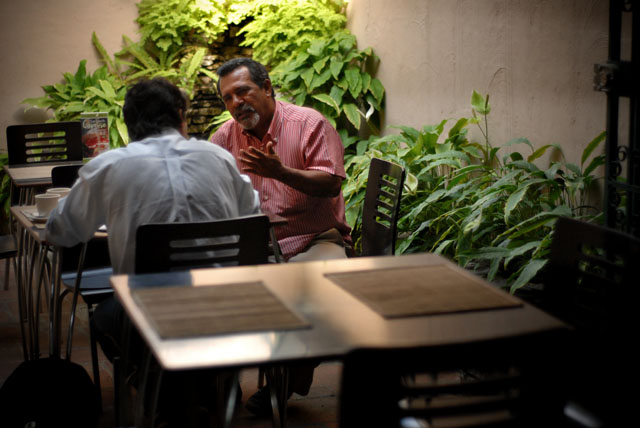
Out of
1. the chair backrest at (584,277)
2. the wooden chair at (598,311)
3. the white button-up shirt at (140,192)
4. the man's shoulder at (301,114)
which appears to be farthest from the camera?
the man's shoulder at (301,114)

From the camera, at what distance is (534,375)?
141cm

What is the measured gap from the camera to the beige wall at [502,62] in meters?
4.06

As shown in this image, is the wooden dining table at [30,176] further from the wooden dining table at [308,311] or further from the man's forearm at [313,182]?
the wooden dining table at [308,311]

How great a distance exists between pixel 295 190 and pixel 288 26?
3775mm

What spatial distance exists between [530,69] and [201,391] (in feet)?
8.80

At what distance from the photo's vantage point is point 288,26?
7004mm

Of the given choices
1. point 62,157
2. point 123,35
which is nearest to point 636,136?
point 62,157

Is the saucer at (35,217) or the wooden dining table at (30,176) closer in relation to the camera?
the saucer at (35,217)

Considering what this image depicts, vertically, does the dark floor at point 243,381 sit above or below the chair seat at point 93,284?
below

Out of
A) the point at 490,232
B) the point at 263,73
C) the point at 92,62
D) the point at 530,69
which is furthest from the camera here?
the point at 92,62

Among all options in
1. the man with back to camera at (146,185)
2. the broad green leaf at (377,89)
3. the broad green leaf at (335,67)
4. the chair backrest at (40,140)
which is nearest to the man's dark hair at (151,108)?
the man with back to camera at (146,185)

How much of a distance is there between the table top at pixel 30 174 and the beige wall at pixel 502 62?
2.61 meters

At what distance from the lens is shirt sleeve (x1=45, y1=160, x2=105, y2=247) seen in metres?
2.52

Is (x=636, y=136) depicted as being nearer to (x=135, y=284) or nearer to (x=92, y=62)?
(x=135, y=284)
